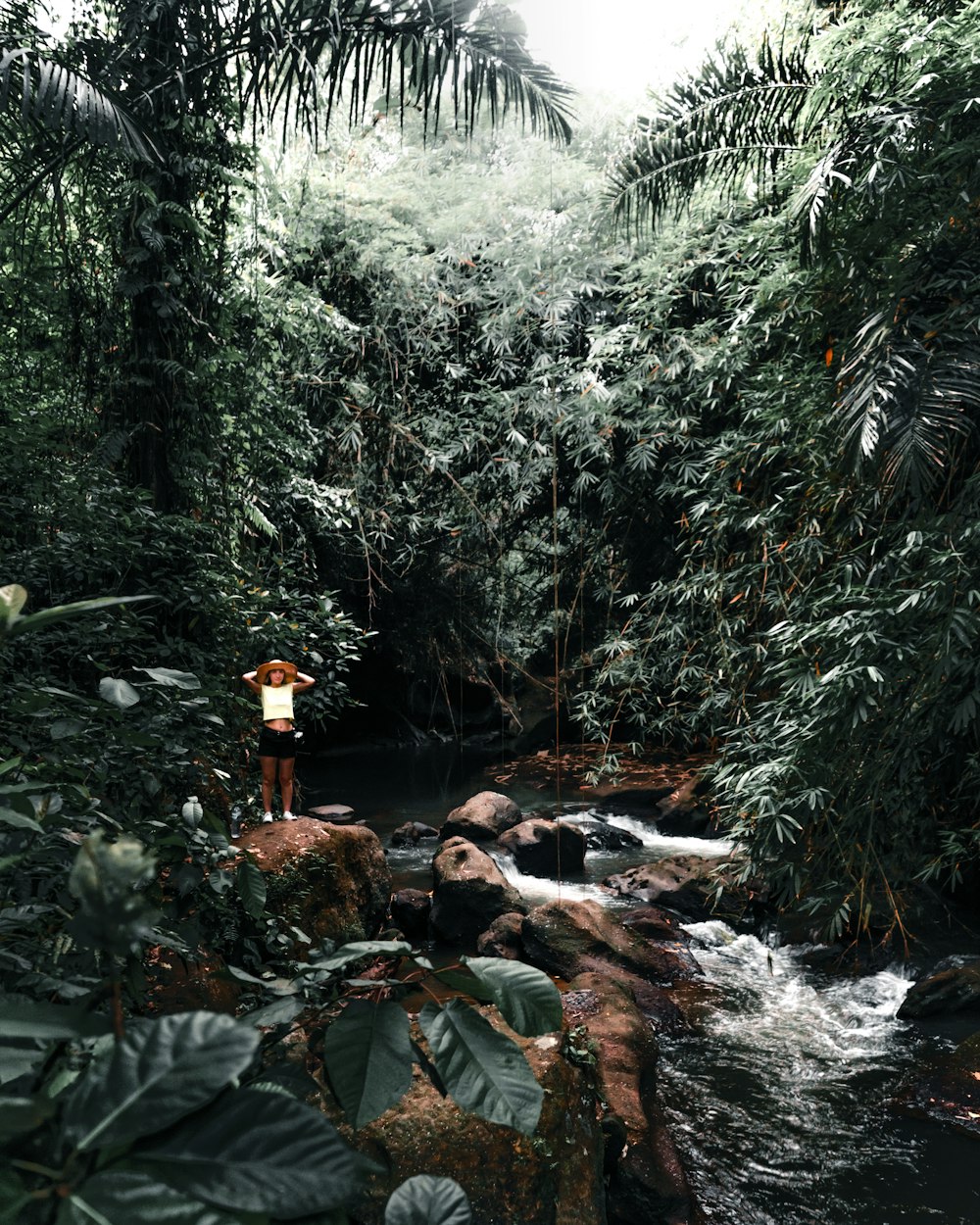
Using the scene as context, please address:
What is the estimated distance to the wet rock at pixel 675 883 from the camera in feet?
20.2

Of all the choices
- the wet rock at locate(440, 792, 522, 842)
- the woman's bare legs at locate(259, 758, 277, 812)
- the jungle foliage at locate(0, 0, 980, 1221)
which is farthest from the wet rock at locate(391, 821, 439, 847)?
the woman's bare legs at locate(259, 758, 277, 812)

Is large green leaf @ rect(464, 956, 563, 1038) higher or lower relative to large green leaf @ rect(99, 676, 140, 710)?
lower

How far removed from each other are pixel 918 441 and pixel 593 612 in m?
5.50

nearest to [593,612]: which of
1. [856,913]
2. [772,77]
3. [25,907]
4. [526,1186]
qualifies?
[856,913]

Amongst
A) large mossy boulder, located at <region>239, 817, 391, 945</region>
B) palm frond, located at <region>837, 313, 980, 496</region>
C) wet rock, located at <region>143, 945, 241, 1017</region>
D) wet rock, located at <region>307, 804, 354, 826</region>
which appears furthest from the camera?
wet rock, located at <region>307, 804, 354, 826</region>

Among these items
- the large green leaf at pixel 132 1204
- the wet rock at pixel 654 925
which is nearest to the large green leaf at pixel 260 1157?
the large green leaf at pixel 132 1204

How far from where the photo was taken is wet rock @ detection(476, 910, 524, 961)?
5.12m

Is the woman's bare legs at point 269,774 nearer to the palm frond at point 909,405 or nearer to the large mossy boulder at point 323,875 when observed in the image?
the large mossy boulder at point 323,875

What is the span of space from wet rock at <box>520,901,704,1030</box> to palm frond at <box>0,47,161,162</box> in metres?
3.95

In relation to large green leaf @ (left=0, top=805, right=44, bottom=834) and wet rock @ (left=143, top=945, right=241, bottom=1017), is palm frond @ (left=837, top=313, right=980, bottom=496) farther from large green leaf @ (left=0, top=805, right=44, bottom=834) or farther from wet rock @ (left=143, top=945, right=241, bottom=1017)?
large green leaf @ (left=0, top=805, right=44, bottom=834)

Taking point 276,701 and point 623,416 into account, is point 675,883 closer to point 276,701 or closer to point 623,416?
point 276,701

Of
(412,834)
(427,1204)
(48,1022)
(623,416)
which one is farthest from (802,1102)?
(623,416)

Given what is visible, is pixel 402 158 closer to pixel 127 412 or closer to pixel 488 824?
pixel 127 412

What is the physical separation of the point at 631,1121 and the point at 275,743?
298 centimetres
